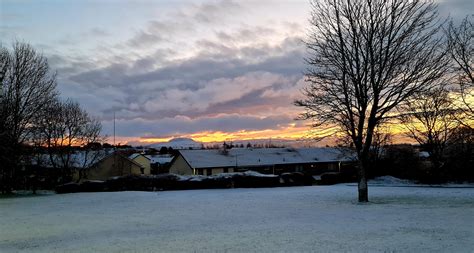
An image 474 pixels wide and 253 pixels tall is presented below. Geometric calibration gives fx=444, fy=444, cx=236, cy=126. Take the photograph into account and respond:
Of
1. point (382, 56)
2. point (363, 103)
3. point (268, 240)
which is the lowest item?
point (268, 240)

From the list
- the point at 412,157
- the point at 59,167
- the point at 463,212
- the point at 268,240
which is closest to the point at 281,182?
the point at 412,157

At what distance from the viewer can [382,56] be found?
26.0m

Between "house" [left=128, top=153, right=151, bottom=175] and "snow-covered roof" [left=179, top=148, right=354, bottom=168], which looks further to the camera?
"house" [left=128, top=153, right=151, bottom=175]

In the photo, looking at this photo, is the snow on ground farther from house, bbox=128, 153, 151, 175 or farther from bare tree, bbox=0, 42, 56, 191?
Result: house, bbox=128, 153, 151, 175

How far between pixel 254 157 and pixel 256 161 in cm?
172

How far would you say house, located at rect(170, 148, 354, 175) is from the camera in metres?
76.6

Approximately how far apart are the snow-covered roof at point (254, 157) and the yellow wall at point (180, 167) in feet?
3.70

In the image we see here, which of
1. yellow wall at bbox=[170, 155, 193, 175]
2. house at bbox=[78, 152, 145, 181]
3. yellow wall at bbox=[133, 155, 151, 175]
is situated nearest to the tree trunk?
house at bbox=[78, 152, 145, 181]

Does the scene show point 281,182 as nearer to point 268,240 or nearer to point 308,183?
point 308,183

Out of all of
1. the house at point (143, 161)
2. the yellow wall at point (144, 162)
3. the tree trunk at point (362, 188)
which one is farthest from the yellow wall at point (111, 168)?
the tree trunk at point (362, 188)

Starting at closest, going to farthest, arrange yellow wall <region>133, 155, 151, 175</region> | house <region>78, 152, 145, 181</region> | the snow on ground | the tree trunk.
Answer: the snow on ground → the tree trunk → house <region>78, 152, 145, 181</region> → yellow wall <region>133, 155, 151, 175</region>

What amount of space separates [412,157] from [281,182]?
17376mm

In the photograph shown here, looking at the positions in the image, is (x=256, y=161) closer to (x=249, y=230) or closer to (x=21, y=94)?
(x=21, y=94)

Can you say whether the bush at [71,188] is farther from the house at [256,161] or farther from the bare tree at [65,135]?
the house at [256,161]
